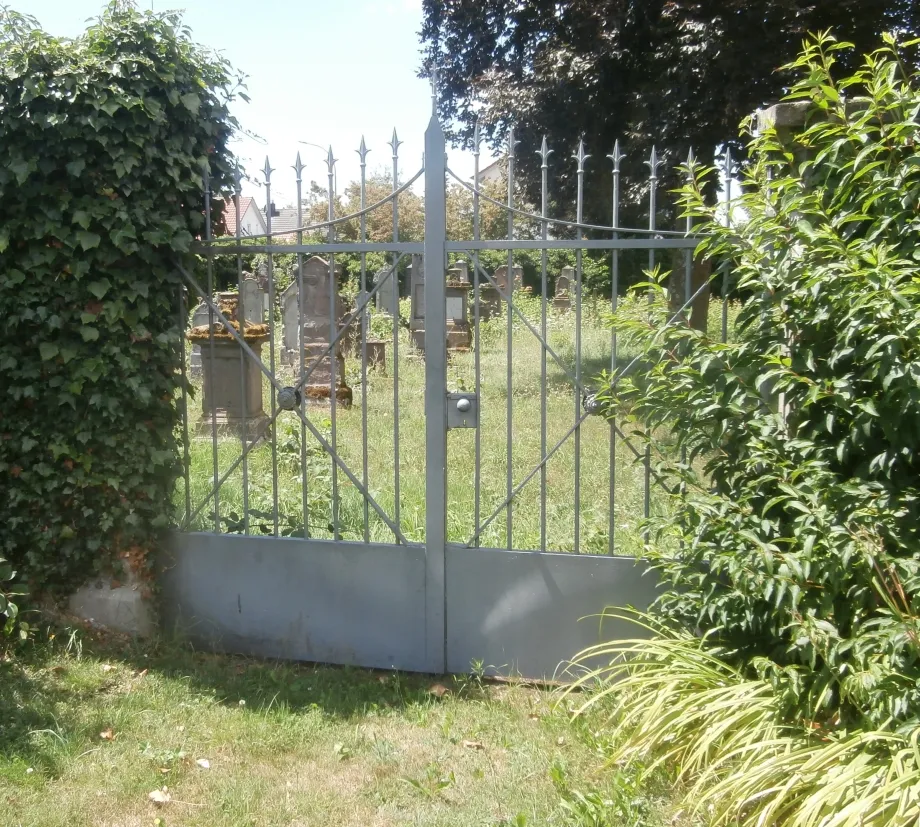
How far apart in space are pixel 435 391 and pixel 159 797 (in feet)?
6.21

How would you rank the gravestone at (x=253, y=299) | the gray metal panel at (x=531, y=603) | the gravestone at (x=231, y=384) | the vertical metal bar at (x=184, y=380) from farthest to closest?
the gravestone at (x=253, y=299) < the gravestone at (x=231, y=384) < the vertical metal bar at (x=184, y=380) < the gray metal panel at (x=531, y=603)

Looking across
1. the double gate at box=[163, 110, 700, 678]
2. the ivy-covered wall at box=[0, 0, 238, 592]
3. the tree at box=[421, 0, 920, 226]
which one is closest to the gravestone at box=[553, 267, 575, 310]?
the tree at box=[421, 0, 920, 226]

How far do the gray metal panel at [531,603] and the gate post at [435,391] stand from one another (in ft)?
0.18

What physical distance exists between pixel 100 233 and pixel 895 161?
319 cm

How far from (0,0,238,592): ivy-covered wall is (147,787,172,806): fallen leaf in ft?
4.55

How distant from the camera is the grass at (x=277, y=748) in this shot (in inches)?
114

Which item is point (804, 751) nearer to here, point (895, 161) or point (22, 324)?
point (895, 161)

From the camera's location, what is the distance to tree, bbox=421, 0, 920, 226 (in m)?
9.90

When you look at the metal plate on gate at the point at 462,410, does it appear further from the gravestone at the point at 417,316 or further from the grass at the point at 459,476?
the gravestone at the point at 417,316

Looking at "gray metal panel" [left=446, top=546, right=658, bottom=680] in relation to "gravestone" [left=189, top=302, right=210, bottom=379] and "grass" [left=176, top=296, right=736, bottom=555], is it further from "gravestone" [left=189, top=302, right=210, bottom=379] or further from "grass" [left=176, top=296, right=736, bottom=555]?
"gravestone" [left=189, top=302, right=210, bottom=379]

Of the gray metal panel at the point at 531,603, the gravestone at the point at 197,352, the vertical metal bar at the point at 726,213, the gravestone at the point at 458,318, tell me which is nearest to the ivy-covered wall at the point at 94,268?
the gray metal panel at the point at 531,603

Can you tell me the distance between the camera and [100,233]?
3879 millimetres

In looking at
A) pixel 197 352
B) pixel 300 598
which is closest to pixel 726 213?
pixel 300 598

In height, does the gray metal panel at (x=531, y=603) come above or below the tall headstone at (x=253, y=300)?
below
